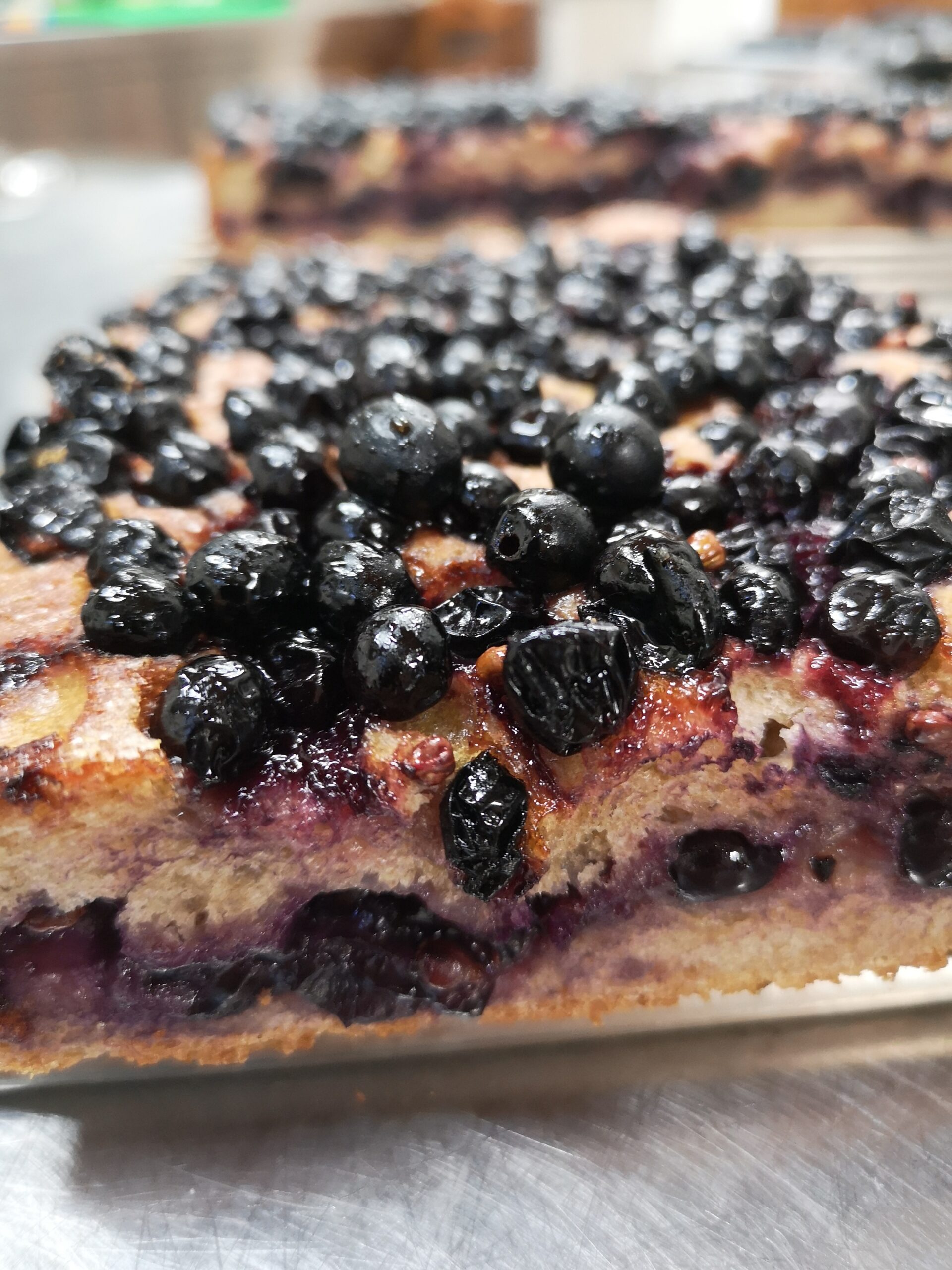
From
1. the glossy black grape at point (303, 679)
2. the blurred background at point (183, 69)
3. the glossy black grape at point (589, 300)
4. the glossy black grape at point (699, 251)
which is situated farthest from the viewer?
the blurred background at point (183, 69)

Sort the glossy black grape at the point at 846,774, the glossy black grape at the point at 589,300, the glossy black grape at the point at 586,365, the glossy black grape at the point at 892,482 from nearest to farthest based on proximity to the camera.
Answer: the glossy black grape at the point at 846,774 → the glossy black grape at the point at 892,482 → the glossy black grape at the point at 586,365 → the glossy black grape at the point at 589,300

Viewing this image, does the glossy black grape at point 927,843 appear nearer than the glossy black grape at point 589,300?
Yes

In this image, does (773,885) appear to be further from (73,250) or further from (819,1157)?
(73,250)

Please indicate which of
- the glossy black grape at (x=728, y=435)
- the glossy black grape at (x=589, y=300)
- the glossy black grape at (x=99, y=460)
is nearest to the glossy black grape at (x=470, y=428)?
the glossy black grape at (x=728, y=435)

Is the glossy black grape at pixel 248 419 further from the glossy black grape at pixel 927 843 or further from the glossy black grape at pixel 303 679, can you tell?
the glossy black grape at pixel 927 843

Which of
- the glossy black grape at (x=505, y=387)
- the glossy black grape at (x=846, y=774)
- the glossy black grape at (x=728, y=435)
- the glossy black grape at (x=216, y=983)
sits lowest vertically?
the glossy black grape at (x=216, y=983)

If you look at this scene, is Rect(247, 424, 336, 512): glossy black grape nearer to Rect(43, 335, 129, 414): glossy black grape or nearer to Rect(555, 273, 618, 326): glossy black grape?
Rect(43, 335, 129, 414): glossy black grape

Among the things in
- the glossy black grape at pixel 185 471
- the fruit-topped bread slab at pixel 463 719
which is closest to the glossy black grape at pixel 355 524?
the fruit-topped bread slab at pixel 463 719

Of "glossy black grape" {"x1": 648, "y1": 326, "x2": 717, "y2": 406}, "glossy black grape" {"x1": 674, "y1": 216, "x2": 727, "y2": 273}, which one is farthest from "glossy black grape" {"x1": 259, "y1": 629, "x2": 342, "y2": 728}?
"glossy black grape" {"x1": 674, "y1": 216, "x2": 727, "y2": 273}

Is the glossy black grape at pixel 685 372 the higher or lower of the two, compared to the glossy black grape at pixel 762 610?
higher
